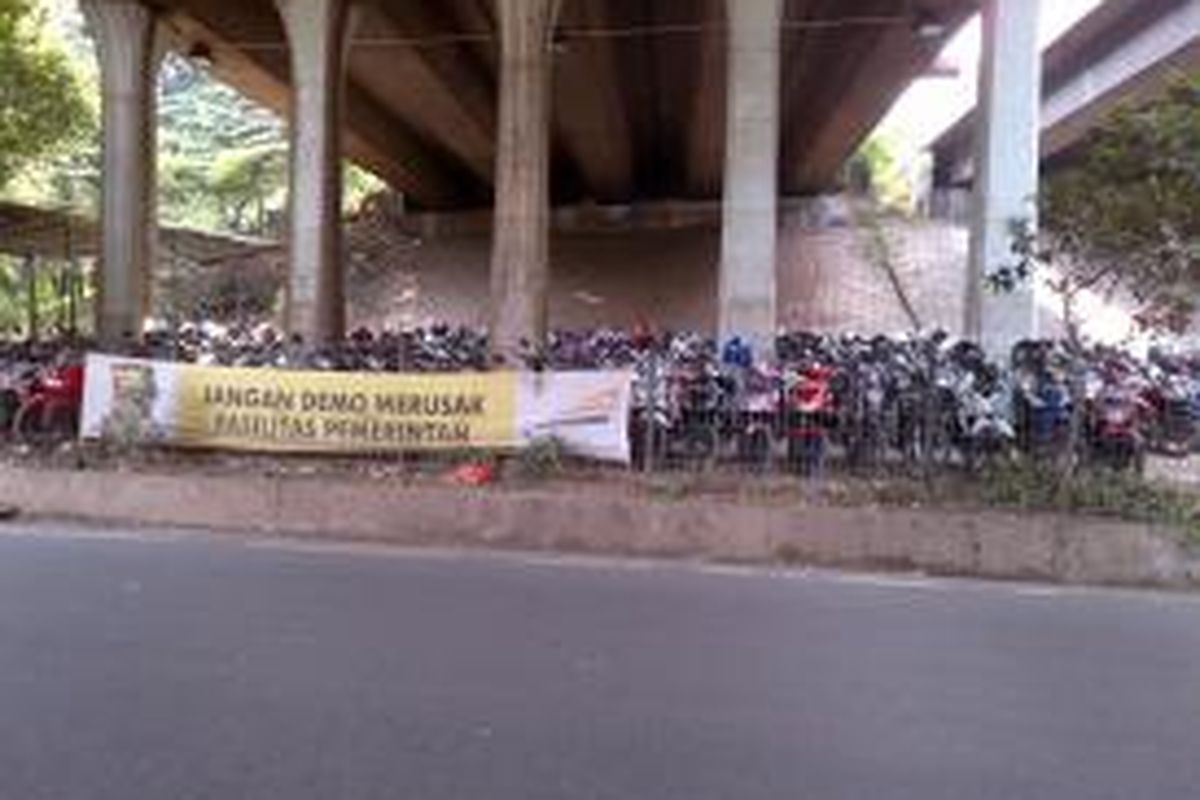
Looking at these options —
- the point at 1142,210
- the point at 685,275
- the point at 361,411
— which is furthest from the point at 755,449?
the point at 685,275

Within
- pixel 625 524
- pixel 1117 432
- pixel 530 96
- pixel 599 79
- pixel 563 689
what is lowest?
pixel 563 689

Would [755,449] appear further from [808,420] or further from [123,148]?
[123,148]

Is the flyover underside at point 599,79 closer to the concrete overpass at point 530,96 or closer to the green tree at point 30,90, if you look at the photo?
the concrete overpass at point 530,96

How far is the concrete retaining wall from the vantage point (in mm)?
14469

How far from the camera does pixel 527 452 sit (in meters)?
16.7

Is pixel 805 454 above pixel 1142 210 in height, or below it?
below

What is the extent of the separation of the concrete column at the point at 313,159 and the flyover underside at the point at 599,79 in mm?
3056

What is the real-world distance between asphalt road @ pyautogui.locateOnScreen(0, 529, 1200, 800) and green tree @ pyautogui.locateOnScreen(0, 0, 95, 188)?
25.4 meters

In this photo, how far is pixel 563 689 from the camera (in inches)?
328

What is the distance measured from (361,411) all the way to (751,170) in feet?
40.4

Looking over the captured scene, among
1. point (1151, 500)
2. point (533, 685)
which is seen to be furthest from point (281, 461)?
point (533, 685)

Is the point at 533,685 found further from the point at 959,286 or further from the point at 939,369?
the point at 959,286

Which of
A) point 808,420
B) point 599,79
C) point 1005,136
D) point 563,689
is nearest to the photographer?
point 563,689

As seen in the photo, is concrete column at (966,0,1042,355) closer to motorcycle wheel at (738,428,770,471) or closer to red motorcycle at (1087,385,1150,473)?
red motorcycle at (1087,385,1150,473)
